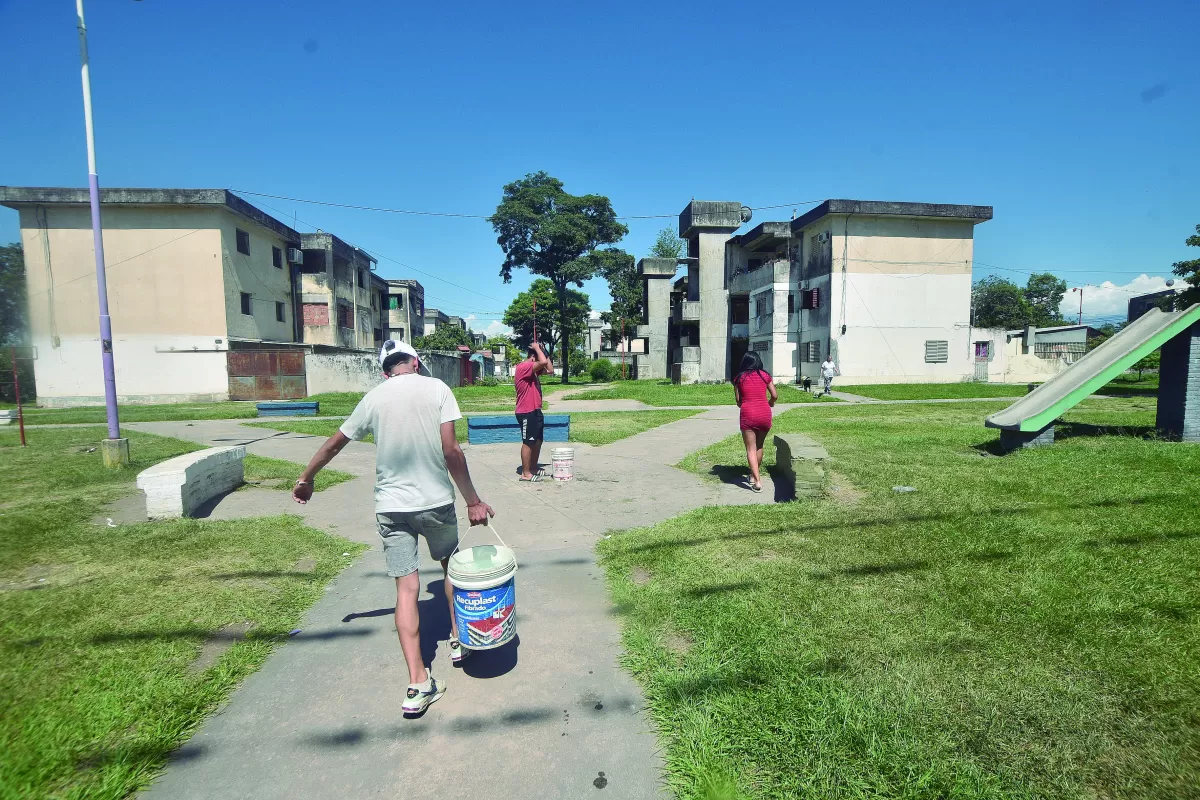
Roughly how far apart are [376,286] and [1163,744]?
168ft

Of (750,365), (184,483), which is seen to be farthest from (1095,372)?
(184,483)

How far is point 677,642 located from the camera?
3.53 meters

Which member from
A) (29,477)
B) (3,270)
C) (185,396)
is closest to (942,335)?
(29,477)

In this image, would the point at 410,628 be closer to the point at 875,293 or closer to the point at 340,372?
the point at 340,372

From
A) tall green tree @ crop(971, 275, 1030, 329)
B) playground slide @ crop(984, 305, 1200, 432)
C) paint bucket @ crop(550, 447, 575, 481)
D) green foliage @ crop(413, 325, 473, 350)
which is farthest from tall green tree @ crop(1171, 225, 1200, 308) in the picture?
green foliage @ crop(413, 325, 473, 350)

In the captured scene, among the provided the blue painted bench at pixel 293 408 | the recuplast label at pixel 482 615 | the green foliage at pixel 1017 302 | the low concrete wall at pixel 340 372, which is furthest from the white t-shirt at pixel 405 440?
the green foliage at pixel 1017 302

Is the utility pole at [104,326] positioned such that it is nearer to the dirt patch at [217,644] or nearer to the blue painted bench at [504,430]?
the blue painted bench at [504,430]

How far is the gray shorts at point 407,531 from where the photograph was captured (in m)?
3.22

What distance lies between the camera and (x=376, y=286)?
48062 mm

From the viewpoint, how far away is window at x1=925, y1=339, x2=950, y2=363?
31.2m

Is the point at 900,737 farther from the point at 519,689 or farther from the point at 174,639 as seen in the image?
the point at 174,639

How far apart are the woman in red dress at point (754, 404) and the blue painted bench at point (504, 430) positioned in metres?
4.64

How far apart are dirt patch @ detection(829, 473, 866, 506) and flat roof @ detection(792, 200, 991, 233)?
86.8ft

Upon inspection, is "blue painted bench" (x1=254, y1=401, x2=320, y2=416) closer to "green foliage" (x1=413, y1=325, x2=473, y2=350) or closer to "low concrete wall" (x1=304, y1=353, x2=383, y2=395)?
"low concrete wall" (x1=304, y1=353, x2=383, y2=395)
